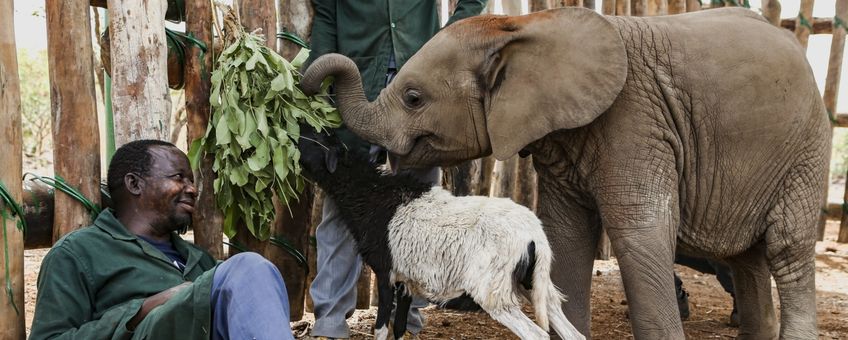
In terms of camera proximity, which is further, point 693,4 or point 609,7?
point 693,4

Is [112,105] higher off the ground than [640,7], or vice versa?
[640,7]

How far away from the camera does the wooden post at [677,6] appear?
10.0 metres

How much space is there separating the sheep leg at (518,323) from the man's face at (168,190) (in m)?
1.57

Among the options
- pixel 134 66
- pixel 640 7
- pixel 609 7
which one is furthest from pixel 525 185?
pixel 134 66

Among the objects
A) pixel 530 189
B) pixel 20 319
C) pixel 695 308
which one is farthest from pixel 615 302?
pixel 20 319

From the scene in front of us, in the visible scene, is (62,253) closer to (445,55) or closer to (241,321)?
(241,321)

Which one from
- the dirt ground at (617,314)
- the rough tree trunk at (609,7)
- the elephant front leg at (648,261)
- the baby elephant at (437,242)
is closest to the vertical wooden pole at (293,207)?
the dirt ground at (617,314)

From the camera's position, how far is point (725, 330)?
7613 mm

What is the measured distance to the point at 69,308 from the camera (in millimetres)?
4078

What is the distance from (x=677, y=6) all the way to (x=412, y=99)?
498 centimetres

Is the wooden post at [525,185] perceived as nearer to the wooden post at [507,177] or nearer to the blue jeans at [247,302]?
the wooden post at [507,177]

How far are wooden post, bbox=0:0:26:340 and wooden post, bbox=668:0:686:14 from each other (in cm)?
698

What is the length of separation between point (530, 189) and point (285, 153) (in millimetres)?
3860

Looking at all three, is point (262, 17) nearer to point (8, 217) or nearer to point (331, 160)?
point (331, 160)
